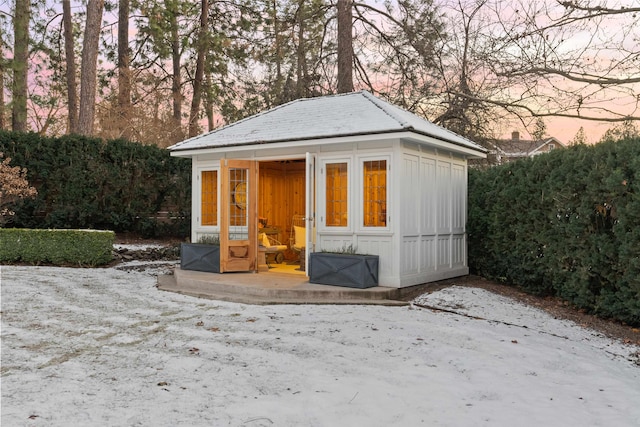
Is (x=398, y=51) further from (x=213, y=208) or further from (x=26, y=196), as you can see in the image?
(x=26, y=196)

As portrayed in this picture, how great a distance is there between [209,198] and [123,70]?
40.2ft

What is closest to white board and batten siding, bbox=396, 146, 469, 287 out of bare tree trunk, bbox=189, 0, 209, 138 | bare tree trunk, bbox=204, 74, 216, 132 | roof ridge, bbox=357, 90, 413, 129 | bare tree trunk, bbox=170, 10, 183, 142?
roof ridge, bbox=357, 90, 413, 129

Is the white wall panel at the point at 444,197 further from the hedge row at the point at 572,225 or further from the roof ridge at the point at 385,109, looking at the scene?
the roof ridge at the point at 385,109

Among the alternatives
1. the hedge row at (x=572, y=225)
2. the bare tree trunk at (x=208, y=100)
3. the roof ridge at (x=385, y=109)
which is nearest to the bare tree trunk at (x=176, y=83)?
the bare tree trunk at (x=208, y=100)

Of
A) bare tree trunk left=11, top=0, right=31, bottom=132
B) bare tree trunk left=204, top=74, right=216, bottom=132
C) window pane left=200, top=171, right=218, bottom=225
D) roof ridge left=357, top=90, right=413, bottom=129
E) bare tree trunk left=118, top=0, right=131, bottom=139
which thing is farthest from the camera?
bare tree trunk left=204, top=74, right=216, bottom=132

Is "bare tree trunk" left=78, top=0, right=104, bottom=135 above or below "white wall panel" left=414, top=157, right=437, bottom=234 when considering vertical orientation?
above

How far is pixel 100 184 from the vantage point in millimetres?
14555

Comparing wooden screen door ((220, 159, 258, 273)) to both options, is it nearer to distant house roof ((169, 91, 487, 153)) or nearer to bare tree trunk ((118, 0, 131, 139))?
distant house roof ((169, 91, 487, 153))

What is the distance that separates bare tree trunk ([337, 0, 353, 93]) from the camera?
50.9 feet

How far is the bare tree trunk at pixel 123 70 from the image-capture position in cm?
2069

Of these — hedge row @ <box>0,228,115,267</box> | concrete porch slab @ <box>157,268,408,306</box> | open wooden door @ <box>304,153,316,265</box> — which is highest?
open wooden door @ <box>304,153,316,265</box>

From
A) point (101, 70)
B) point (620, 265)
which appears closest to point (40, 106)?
point (101, 70)

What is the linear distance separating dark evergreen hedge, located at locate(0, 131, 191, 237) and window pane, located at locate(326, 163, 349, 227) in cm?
765

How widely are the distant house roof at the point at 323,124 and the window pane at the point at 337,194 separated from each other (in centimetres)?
67
